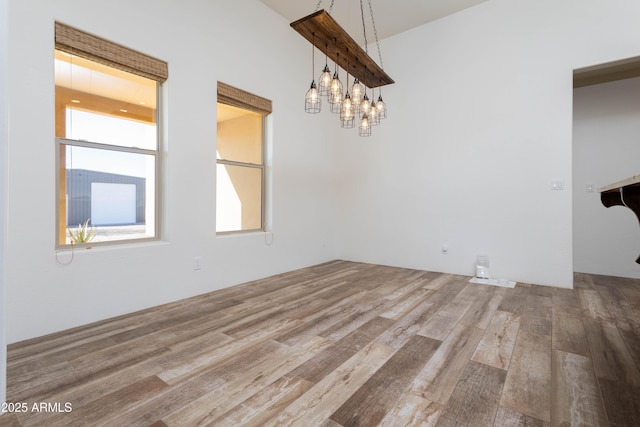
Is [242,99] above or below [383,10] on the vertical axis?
below

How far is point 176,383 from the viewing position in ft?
5.30

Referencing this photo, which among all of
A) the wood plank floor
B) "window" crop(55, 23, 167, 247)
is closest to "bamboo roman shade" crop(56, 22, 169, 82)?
"window" crop(55, 23, 167, 247)

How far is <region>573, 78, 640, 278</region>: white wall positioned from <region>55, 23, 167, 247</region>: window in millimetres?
5489

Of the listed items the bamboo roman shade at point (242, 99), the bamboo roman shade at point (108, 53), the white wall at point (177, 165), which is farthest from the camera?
the bamboo roman shade at point (242, 99)

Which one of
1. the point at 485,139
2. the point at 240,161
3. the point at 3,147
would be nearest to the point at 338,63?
the point at 240,161

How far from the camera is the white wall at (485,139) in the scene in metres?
3.50

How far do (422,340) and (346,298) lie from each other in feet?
3.51

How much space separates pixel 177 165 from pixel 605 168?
5513mm

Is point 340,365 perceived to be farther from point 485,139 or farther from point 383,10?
point 383,10

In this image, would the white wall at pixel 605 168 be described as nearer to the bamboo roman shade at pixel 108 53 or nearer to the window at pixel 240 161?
the window at pixel 240 161

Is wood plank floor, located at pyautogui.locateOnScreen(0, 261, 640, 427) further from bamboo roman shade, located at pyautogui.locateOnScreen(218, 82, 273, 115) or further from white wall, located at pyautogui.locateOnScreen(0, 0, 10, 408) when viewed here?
bamboo roman shade, located at pyautogui.locateOnScreen(218, 82, 273, 115)

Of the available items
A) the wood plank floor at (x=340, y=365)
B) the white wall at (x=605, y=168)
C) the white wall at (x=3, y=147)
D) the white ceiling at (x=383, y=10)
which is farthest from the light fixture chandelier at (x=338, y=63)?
the white wall at (x=605, y=168)

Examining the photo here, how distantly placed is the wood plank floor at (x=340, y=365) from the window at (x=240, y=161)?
3.65 ft

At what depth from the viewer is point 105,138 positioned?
2.65 meters
